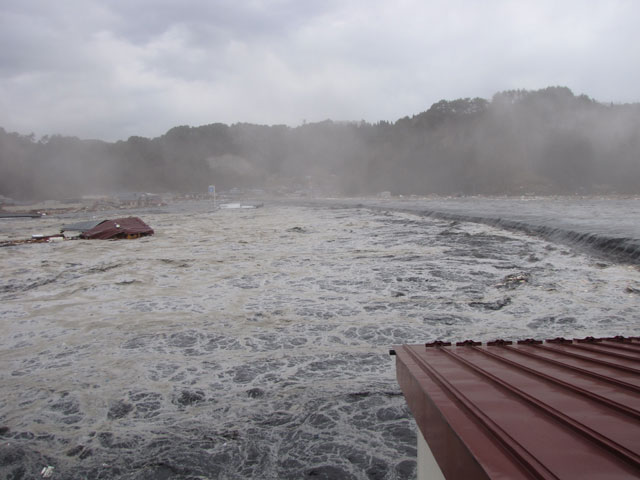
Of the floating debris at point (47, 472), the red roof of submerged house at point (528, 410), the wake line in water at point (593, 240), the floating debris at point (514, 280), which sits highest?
the red roof of submerged house at point (528, 410)

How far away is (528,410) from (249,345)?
128 inches

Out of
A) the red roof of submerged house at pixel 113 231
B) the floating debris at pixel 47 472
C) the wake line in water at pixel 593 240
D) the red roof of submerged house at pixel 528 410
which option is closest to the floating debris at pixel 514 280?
the wake line in water at pixel 593 240

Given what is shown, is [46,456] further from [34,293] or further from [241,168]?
[241,168]

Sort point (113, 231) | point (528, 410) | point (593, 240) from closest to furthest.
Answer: point (528, 410) → point (593, 240) → point (113, 231)

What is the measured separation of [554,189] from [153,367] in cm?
7355

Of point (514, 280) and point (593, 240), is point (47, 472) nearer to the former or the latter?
point (514, 280)

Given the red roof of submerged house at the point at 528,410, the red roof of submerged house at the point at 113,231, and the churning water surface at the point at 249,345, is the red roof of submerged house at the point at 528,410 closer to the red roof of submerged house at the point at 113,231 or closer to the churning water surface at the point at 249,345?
the churning water surface at the point at 249,345

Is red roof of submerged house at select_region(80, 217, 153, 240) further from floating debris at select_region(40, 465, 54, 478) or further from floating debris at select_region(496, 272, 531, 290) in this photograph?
floating debris at select_region(40, 465, 54, 478)

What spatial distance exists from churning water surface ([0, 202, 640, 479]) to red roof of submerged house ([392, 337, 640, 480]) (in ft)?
3.47

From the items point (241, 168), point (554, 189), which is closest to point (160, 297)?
point (554, 189)

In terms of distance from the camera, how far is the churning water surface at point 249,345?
2396 mm

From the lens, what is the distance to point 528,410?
3.64 ft

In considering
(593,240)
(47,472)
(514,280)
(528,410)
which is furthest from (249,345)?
(593,240)

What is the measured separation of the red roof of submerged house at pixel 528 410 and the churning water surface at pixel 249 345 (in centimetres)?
106
